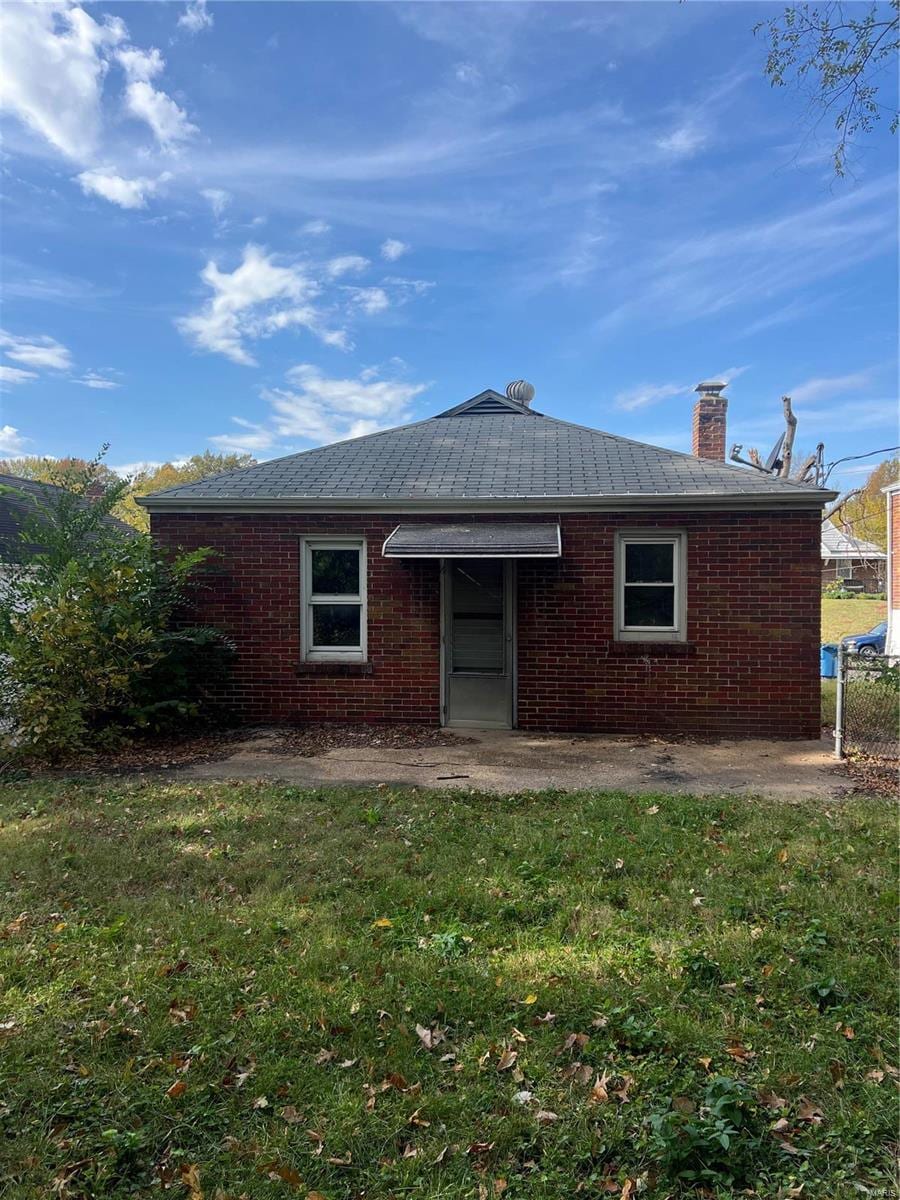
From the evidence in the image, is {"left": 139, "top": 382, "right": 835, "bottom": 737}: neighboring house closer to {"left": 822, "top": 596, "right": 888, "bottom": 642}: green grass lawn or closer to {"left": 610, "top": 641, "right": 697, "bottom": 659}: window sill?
{"left": 610, "top": 641, "right": 697, "bottom": 659}: window sill

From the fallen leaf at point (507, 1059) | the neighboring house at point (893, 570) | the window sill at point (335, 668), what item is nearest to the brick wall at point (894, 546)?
the neighboring house at point (893, 570)

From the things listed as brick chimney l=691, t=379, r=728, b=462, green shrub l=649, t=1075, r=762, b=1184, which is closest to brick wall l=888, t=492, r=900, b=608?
brick chimney l=691, t=379, r=728, b=462

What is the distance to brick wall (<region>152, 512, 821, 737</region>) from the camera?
27.6ft

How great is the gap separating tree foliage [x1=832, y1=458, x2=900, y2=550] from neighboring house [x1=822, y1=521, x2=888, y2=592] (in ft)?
4.44

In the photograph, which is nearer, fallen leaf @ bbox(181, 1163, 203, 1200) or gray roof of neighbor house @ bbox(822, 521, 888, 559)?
fallen leaf @ bbox(181, 1163, 203, 1200)

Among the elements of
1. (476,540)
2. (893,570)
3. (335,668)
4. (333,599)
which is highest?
(893,570)

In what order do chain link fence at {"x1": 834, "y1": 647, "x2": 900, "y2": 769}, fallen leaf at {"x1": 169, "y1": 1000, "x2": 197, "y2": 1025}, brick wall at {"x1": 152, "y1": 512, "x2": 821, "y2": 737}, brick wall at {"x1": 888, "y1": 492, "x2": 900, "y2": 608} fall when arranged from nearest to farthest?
fallen leaf at {"x1": 169, "y1": 1000, "x2": 197, "y2": 1025} < chain link fence at {"x1": 834, "y1": 647, "x2": 900, "y2": 769} < brick wall at {"x1": 152, "y1": 512, "x2": 821, "y2": 737} < brick wall at {"x1": 888, "y1": 492, "x2": 900, "y2": 608}

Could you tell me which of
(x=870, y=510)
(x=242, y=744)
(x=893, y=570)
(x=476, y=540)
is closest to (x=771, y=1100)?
(x=476, y=540)

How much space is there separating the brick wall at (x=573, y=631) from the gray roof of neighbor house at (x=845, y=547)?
3621 centimetres

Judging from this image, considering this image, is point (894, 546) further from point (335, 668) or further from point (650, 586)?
point (335, 668)

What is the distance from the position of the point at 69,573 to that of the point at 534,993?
6638 mm

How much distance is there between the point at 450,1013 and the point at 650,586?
671cm

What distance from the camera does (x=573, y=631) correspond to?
8742 mm

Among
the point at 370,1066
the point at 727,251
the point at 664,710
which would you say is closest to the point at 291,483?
the point at 664,710
